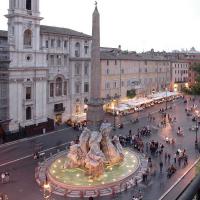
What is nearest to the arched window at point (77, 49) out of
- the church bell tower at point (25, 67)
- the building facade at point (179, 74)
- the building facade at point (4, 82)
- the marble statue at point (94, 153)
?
the church bell tower at point (25, 67)

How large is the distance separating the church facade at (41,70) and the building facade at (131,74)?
5.69 metres

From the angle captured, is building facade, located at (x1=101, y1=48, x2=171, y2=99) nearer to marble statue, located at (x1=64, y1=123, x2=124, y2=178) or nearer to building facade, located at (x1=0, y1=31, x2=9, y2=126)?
building facade, located at (x1=0, y1=31, x2=9, y2=126)

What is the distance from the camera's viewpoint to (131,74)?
56625 mm

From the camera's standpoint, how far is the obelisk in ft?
77.3

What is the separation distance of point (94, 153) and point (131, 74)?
35.1 m

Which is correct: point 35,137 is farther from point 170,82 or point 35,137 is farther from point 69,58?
point 170,82

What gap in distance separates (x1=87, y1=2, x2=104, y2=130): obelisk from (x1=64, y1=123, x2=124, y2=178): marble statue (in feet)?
2.39

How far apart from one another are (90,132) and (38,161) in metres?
5.31

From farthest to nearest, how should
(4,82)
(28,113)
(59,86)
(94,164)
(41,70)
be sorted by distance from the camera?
(59,86) → (41,70) → (28,113) → (4,82) → (94,164)

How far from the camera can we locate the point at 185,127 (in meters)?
39.6

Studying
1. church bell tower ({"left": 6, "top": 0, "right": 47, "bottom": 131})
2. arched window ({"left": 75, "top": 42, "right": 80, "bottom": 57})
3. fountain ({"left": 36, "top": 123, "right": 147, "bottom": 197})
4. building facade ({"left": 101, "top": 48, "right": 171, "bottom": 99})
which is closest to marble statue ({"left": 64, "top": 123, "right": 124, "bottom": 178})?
fountain ({"left": 36, "top": 123, "right": 147, "bottom": 197})

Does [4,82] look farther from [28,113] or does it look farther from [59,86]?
[59,86]

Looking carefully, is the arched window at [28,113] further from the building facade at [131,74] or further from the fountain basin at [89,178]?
the building facade at [131,74]

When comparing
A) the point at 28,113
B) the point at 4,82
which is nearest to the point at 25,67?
the point at 4,82
